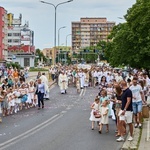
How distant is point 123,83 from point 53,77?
40.3 metres

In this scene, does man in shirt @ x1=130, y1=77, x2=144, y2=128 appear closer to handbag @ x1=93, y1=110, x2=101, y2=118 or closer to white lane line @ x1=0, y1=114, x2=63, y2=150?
handbag @ x1=93, y1=110, x2=101, y2=118

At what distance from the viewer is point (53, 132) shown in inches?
696

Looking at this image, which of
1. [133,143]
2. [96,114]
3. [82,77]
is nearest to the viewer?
[133,143]

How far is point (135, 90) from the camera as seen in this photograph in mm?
17812

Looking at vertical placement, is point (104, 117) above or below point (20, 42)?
below

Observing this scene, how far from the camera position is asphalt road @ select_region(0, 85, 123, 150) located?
48.3ft

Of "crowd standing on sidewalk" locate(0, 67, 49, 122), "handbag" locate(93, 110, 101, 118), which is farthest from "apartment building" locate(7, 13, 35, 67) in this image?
"handbag" locate(93, 110, 101, 118)

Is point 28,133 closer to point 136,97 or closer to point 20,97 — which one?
point 136,97

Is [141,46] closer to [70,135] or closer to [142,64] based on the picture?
[142,64]

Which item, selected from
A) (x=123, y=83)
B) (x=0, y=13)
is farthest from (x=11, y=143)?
(x=0, y=13)

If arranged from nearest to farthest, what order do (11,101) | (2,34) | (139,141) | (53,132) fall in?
(139,141), (53,132), (11,101), (2,34)

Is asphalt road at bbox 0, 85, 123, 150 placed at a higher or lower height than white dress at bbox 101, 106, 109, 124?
lower

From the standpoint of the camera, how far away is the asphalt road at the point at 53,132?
14719mm

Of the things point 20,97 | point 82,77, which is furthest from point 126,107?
point 82,77
